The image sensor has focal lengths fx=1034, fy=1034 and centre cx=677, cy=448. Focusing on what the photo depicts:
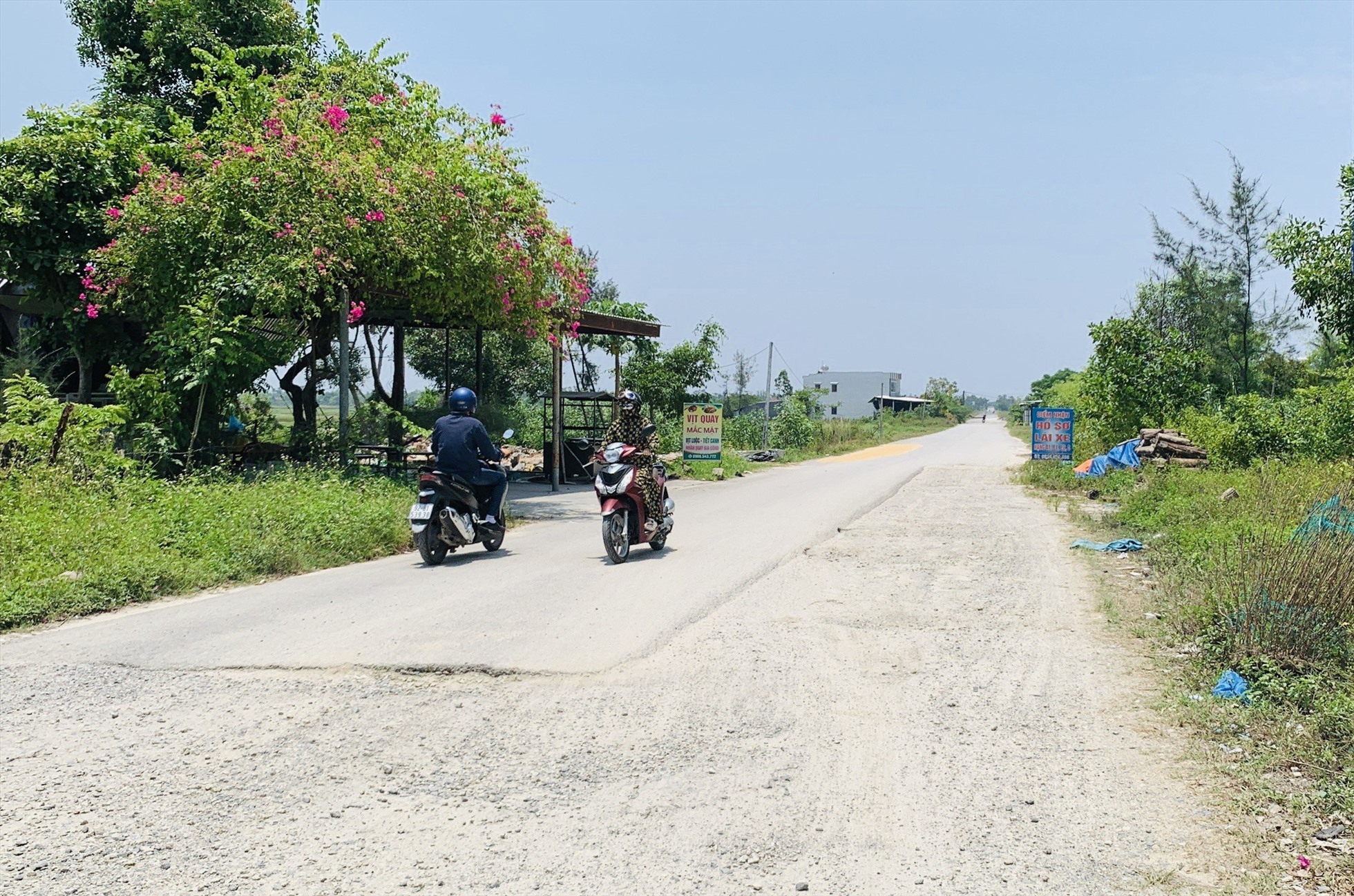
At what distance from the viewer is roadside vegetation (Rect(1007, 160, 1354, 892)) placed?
4.70 metres

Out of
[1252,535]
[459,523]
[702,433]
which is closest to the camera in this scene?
[1252,535]

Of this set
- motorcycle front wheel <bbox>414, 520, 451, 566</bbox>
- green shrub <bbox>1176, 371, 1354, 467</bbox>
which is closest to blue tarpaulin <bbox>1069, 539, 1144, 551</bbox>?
green shrub <bbox>1176, 371, 1354, 467</bbox>

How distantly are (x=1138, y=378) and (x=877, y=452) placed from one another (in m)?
20.2

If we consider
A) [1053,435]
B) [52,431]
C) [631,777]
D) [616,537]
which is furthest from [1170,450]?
[52,431]

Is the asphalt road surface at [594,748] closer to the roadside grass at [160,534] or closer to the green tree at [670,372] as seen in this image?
the roadside grass at [160,534]

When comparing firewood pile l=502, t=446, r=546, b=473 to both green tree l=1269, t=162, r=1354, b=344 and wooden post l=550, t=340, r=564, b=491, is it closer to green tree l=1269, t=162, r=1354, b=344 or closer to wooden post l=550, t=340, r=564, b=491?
wooden post l=550, t=340, r=564, b=491

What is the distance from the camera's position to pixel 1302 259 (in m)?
15.8

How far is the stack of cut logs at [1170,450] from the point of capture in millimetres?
18812

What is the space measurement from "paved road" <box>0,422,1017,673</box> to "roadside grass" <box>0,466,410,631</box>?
36 cm

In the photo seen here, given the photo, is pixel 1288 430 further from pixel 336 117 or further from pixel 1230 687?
pixel 336 117

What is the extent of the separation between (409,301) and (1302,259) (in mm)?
13994

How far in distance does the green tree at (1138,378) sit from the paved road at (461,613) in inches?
503

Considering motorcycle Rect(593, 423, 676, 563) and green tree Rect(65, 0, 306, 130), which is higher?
green tree Rect(65, 0, 306, 130)

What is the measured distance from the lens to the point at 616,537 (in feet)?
34.7
